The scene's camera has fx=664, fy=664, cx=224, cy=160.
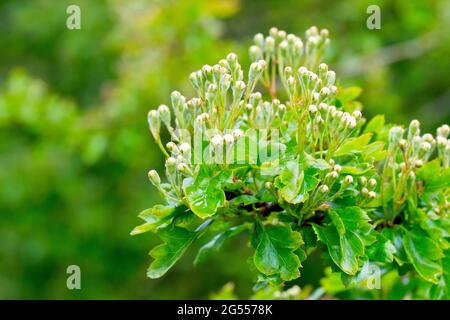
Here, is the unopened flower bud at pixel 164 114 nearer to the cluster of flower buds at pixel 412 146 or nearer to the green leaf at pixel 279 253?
the green leaf at pixel 279 253

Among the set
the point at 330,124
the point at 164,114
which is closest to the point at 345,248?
the point at 330,124

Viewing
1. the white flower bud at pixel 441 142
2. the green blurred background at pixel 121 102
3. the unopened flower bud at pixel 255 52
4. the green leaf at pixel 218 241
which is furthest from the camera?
the green blurred background at pixel 121 102

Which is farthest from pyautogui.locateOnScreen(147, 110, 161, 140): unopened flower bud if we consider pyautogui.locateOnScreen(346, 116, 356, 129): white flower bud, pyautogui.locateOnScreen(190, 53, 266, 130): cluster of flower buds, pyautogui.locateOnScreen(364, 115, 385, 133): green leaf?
pyautogui.locateOnScreen(364, 115, 385, 133): green leaf

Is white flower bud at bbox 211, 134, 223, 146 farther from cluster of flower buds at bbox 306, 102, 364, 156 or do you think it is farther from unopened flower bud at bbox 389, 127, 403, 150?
unopened flower bud at bbox 389, 127, 403, 150

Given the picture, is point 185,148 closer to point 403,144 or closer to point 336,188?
point 336,188

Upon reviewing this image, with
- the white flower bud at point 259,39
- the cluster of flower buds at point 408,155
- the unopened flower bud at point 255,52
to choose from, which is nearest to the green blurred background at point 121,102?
the white flower bud at point 259,39
